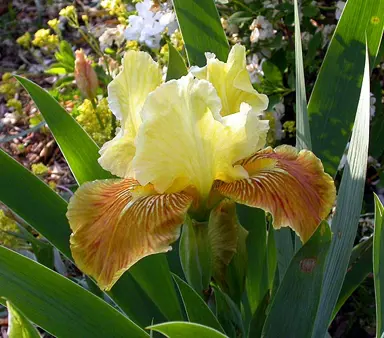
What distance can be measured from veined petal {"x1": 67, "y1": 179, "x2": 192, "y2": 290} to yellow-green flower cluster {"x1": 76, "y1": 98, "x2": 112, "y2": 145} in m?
0.71

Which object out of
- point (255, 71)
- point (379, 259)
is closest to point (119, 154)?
point (379, 259)

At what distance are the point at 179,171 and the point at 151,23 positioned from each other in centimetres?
93

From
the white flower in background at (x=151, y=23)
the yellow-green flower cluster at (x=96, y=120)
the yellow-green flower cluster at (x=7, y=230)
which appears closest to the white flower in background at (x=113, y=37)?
the white flower in background at (x=151, y=23)

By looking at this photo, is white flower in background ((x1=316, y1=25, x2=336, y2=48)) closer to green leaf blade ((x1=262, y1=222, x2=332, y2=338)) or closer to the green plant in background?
the green plant in background

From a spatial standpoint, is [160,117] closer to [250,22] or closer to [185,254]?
[185,254]

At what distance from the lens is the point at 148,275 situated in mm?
1156

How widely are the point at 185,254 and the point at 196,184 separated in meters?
0.11

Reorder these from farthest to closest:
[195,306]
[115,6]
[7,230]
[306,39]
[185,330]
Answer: [115,6] → [306,39] → [7,230] → [195,306] → [185,330]

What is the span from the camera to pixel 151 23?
70.1 inches

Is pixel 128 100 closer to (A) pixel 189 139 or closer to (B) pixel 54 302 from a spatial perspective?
(A) pixel 189 139

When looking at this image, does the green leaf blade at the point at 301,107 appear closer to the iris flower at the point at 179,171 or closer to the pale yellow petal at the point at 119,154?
the iris flower at the point at 179,171

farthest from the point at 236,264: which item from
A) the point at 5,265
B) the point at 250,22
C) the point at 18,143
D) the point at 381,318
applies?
the point at 18,143

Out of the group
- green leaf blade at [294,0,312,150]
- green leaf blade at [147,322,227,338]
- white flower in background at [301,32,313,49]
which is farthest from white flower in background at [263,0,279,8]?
green leaf blade at [147,322,227,338]

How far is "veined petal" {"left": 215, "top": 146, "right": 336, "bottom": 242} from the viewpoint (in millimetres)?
894
